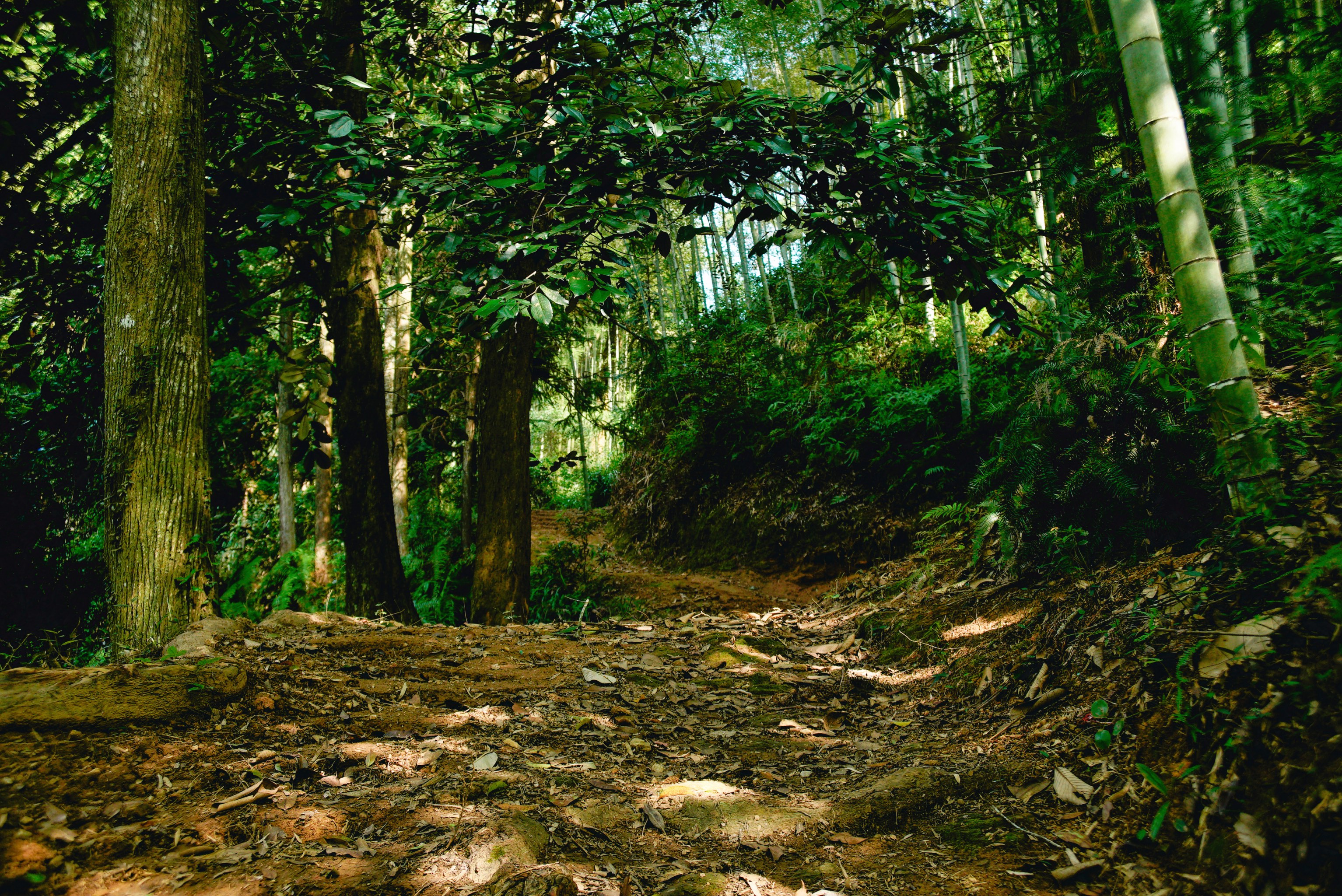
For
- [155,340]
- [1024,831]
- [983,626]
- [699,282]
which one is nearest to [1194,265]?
[1024,831]

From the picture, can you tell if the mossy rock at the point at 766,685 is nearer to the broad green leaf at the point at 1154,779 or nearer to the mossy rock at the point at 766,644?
the mossy rock at the point at 766,644

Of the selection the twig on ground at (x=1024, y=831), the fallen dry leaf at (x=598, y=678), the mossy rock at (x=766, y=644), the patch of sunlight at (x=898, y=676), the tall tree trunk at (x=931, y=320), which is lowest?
the twig on ground at (x=1024, y=831)

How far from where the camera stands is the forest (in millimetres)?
1786

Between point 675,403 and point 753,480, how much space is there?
2421 millimetres

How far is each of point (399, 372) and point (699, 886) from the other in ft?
27.7

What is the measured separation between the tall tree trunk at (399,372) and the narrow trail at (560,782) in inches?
218

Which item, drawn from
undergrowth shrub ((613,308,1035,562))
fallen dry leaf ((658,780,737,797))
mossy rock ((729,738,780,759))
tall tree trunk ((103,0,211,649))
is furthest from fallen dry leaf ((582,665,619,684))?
undergrowth shrub ((613,308,1035,562))

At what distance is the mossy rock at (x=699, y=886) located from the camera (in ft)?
5.72

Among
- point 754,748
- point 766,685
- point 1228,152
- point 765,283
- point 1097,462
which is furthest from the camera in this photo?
point 765,283

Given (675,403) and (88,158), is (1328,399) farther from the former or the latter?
(675,403)

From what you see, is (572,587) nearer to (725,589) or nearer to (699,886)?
(725,589)

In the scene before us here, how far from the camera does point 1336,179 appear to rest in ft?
8.84

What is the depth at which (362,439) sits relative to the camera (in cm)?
516

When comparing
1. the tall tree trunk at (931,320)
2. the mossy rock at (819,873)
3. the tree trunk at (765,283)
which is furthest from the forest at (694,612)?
the tree trunk at (765,283)
